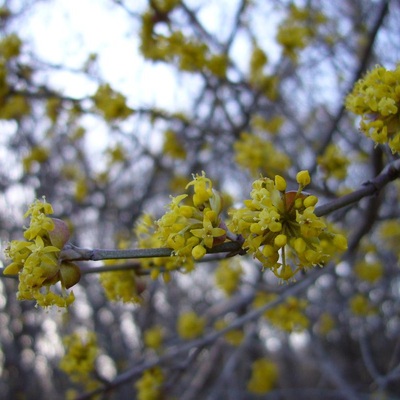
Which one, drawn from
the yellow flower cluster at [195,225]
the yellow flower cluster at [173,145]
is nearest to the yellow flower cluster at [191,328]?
the yellow flower cluster at [173,145]

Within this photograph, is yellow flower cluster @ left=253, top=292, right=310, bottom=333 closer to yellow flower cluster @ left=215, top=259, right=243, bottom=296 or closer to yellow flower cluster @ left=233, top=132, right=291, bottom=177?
yellow flower cluster @ left=215, top=259, right=243, bottom=296

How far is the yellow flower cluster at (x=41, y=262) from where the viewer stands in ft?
4.06

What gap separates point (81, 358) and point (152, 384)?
581 millimetres

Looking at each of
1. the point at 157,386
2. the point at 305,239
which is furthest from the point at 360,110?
the point at 157,386

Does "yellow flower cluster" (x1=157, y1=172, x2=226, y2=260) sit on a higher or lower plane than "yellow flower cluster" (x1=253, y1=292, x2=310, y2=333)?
lower

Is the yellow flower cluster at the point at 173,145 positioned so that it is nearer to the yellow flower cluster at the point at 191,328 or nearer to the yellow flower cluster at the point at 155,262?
the yellow flower cluster at the point at 191,328

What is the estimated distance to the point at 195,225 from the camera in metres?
1.28

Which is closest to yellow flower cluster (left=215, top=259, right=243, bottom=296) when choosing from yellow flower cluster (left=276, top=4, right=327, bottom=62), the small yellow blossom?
the small yellow blossom

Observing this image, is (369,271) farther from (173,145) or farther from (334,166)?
(173,145)

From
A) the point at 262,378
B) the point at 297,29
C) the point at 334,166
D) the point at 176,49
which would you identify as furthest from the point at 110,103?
the point at 262,378

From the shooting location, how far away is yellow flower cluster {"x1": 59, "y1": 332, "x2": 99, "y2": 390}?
89.4 inches

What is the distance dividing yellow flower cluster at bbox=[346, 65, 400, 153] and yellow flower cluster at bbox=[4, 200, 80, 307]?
1031 mm

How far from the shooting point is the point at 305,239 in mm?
1244

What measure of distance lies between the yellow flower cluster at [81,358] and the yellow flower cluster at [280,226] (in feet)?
4.62
